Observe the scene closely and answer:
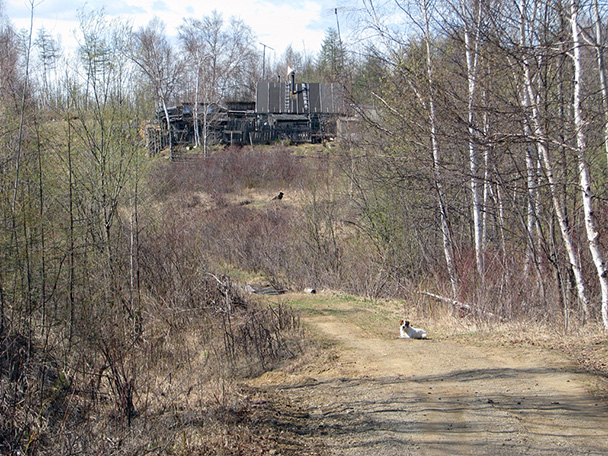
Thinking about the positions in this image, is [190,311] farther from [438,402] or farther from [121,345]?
[438,402]

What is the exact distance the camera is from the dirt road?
4473 mm

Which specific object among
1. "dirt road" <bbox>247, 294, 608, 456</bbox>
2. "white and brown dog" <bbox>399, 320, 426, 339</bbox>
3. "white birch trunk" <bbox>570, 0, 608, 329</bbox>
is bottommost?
"dirt road" <bbox>247, 294, 608, 456</bbox>

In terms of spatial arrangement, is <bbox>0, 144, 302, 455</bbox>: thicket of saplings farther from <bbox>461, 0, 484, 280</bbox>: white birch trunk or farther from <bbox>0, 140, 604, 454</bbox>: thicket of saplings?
<bbox>461, 0, 484, 280</bbox>: white birch trunk

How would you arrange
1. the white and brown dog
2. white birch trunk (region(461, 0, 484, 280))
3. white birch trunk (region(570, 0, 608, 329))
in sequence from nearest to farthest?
white birch trunk (region(570, 0, 608, 329)) → the white and brown dog → white birch trunk (region(461, 0, 484, 280))

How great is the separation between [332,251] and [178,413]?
10900 mm

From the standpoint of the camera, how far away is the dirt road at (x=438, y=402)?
14.7 ft

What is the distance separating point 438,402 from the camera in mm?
5301

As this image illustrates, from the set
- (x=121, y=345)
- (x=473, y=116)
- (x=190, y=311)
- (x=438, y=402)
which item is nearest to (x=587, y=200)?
(x=473, y=116)

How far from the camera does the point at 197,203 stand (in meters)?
28.0

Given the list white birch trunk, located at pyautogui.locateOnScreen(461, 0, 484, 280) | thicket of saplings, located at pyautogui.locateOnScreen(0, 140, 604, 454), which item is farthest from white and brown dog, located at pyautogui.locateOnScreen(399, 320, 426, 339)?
white birch trunk, located at pyautogui.locateOnScreen(461, 0, 484, 280)

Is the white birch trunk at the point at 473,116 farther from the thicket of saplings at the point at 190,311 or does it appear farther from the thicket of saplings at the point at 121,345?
the thicket of saplings at the point at 121,345

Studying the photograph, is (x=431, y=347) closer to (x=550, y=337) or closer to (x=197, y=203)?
(x=550, y=337)

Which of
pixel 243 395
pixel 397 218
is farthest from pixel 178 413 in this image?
pixel 397 218

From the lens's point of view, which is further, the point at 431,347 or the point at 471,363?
the point at 431,347
